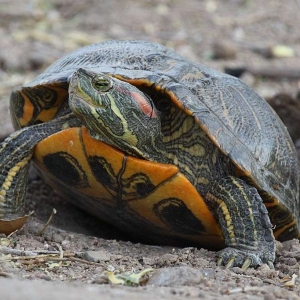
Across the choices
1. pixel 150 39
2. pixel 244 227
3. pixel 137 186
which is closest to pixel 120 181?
pixel 137 186

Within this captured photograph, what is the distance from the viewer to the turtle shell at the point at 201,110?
13.1 ft

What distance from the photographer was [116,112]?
12.8ft

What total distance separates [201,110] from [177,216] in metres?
0.78

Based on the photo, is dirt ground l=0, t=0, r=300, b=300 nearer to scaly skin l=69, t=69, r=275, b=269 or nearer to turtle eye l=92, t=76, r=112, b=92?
scaly skin l=69, t=69, r=275, b=269

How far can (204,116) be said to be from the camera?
3.98 m

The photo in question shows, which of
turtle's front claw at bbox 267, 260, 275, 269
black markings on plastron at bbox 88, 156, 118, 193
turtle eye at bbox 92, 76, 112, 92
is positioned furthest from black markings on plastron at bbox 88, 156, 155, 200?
turtle's front claw at bbox 267, 260, 275, 269

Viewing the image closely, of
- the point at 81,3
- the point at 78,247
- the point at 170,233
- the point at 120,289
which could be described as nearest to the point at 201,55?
the point at 81,3

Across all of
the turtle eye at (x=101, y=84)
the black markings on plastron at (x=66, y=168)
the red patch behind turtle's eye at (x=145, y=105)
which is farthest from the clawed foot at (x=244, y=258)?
the turtle eye at (x=101, y=84)

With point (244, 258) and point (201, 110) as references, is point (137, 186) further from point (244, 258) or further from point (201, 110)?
point (244, 258)

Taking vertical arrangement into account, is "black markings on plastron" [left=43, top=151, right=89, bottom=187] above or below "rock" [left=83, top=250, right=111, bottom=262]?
above

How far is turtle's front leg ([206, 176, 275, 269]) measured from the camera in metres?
3.73

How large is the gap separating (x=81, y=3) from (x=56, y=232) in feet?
28.8

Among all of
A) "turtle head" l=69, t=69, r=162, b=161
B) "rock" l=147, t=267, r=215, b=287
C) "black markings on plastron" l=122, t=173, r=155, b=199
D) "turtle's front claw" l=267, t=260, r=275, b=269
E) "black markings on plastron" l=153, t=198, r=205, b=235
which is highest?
"turtle head" l=69, t=69, r=162, b=161

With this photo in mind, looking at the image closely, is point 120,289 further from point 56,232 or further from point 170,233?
point 170,233
